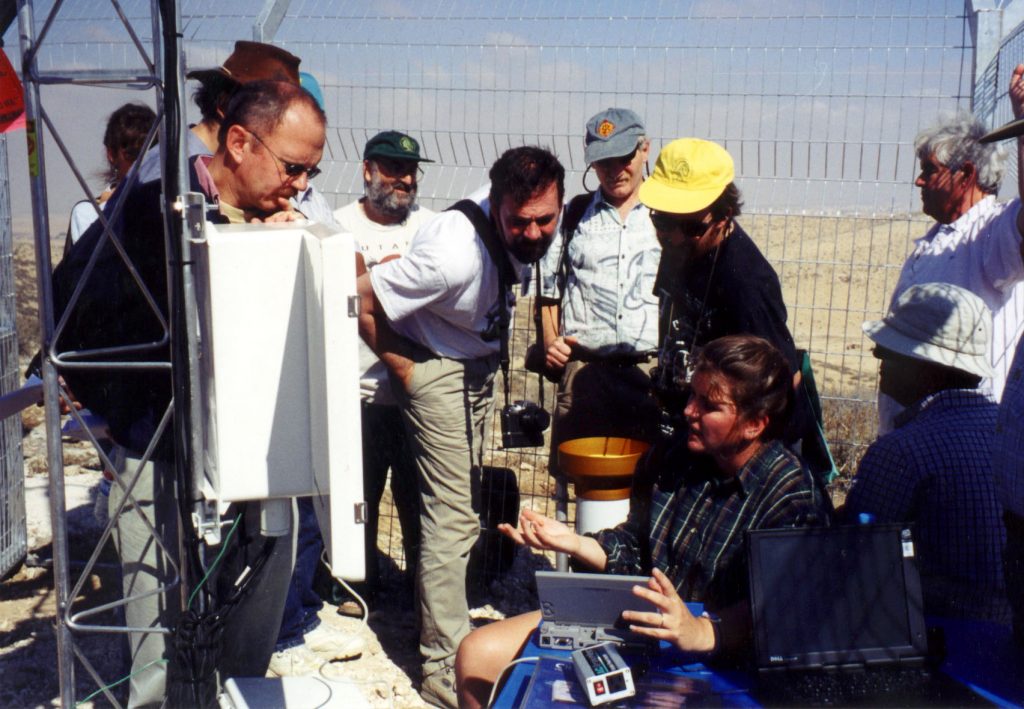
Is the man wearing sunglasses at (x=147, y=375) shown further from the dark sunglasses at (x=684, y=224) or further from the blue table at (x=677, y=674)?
the dark sunglasses at (x=684, y=224)

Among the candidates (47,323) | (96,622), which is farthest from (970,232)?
(96,622)

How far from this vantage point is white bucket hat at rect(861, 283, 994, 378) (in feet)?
8.47

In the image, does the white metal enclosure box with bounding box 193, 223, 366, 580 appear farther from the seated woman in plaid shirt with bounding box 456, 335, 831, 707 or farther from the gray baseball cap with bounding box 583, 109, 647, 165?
the gray baseball cap with bounding box 583, 109, 647, 165

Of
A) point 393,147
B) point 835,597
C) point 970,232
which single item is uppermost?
point 393,147

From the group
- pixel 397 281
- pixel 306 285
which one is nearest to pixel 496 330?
pixel 397 281

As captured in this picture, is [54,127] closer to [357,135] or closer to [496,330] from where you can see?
[496,330]

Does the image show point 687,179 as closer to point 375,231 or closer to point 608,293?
point 608,293

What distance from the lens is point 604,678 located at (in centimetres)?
206

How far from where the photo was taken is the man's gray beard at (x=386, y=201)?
475 cm

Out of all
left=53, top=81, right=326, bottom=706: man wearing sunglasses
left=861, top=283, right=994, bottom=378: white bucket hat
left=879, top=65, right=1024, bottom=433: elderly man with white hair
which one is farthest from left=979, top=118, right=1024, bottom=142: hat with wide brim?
left=879, top=65, right=1024, bottom=433: elderly man with white hair

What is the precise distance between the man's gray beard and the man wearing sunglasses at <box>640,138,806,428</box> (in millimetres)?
1661

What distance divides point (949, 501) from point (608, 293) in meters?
1.69

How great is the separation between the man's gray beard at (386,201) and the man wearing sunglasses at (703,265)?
166 centimetres

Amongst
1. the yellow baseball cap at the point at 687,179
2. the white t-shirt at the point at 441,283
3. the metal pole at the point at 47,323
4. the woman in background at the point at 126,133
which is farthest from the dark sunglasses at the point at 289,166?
the woman in background at the point at 126,133
